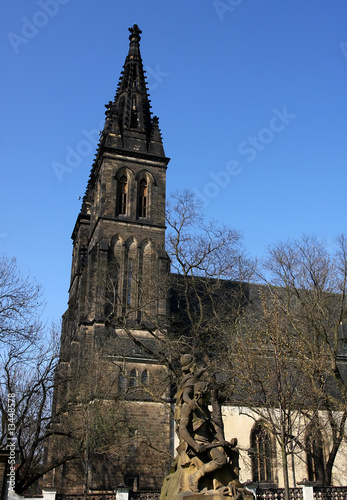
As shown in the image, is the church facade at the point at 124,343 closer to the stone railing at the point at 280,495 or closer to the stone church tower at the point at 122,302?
the stone church tower at the point at 122,302

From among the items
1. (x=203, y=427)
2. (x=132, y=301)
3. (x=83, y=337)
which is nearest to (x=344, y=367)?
(x=132, y=301)

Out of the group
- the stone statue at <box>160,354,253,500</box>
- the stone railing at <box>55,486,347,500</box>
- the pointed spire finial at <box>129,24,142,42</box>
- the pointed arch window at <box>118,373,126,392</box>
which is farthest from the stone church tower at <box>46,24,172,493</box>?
the stone statue at <box>160,354,253,500</box>

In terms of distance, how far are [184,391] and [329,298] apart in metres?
16.4

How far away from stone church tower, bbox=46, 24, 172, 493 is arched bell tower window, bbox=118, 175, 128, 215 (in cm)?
7

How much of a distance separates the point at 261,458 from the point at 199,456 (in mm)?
21512

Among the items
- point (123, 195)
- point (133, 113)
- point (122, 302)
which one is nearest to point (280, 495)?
point (122, 302)

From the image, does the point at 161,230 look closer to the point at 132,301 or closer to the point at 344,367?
the point at 132,301

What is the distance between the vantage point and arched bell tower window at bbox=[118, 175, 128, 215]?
1329 inches

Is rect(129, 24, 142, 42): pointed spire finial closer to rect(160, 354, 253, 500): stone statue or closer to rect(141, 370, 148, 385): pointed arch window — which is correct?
rect(141, 370, 148, 385): pointed arch window

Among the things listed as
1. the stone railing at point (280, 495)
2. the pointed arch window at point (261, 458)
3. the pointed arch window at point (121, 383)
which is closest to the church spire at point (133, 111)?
the pointed arch window at point (121, 383)

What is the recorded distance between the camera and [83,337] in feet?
94.6

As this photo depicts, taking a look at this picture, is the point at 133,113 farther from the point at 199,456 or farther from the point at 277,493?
the point at 199,456

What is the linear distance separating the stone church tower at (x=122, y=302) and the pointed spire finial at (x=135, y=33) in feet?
3.58

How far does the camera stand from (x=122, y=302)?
1178 inches
